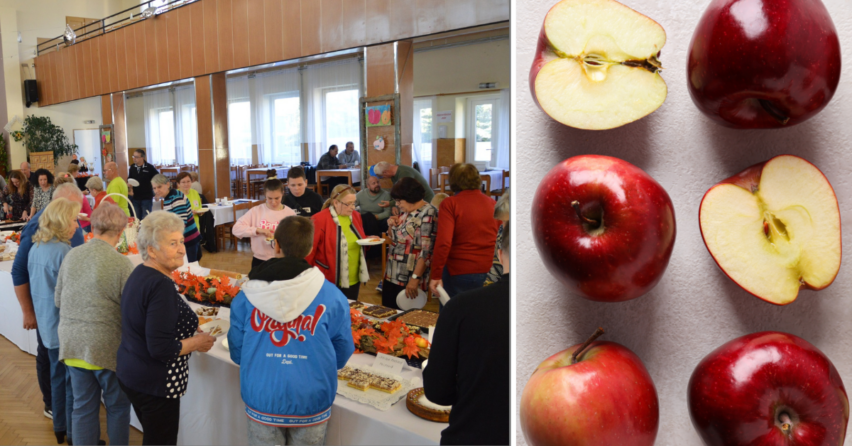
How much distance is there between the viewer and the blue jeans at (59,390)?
1.25m

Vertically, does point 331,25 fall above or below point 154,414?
above

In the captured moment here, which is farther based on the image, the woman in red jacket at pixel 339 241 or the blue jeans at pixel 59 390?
the woman in red jacket at pixel 339 241

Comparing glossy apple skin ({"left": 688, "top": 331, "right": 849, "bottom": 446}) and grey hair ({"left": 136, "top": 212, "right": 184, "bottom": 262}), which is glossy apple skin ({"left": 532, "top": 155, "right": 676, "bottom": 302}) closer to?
glossy apple skin ({"left": 688, "top": 331, "right": 849, "bottom": 446})

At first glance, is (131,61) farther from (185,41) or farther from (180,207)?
(185,41)

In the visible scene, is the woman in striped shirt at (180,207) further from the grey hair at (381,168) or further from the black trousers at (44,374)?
the grey hair at (381,168)

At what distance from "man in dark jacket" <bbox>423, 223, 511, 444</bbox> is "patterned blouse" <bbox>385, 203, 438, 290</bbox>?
1.32 m

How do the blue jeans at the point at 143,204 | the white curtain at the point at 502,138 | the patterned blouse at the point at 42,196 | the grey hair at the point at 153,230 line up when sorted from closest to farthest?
1. the grey hair at the point at 153,230
2. the patterned blouse at the point at 42,196
3. the blue jeans at the point at 143,204
4. the white curtain at the point at 502,138

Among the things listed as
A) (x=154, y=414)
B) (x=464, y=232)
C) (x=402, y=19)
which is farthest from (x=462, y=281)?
(x=402, y=19)

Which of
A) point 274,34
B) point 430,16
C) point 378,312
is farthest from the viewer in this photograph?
point 274,34

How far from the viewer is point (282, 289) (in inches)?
42.2

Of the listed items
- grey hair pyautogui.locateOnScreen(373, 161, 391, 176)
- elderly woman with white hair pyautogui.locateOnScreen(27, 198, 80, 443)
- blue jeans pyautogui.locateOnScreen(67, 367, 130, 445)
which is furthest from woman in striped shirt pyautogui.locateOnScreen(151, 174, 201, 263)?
grey hair pyautogui.locateOnScreen(373, 161, 391, 176)

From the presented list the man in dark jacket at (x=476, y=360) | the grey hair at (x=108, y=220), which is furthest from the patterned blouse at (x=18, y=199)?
the man in dark jacket at (x=476, y=360)

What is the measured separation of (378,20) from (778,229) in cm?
439

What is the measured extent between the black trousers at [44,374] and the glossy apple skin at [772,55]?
1.63 meters
